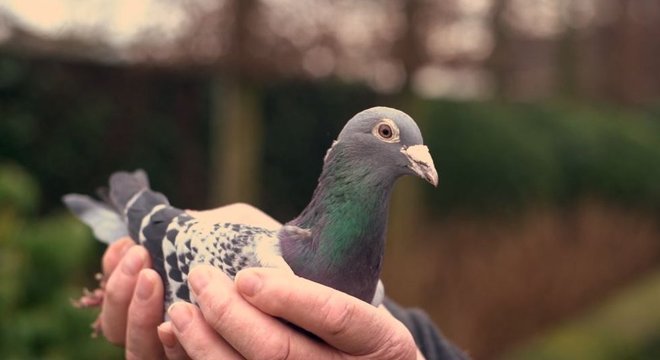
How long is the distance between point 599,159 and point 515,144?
1875mm

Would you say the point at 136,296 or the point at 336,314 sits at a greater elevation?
the point at 336,314

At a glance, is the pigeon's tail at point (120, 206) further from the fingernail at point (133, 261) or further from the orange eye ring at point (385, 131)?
the orange eye ring at point (385, 131)

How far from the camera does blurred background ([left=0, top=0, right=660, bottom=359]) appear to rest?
492 cm

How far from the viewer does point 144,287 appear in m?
1.83

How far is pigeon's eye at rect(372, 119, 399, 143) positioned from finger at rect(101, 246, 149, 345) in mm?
650

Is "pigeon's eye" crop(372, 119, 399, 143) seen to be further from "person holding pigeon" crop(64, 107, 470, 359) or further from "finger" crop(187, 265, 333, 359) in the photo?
"finger" crop(187, 265, 333, 359)

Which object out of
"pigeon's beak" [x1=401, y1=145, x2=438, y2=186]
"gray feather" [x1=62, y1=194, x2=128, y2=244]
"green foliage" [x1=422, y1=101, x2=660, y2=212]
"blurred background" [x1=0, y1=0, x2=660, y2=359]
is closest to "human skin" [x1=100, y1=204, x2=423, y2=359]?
"pigeon's beak" [x1=401, y1=145, x2=438, y2=186]

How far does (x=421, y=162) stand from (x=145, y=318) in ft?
2.36

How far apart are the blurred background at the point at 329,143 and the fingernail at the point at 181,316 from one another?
1.84 metres

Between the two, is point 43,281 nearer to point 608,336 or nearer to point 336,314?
point 336,314

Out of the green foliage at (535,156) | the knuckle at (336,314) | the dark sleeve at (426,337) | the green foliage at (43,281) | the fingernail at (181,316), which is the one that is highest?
the knuckle at (336,314)

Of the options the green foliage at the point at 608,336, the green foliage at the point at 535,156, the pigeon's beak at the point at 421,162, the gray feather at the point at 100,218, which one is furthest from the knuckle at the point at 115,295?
the green foliage at the point at 608,336

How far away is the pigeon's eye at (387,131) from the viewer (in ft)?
5.23

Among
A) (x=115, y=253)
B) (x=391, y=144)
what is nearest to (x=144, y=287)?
(x=115, y=253)
